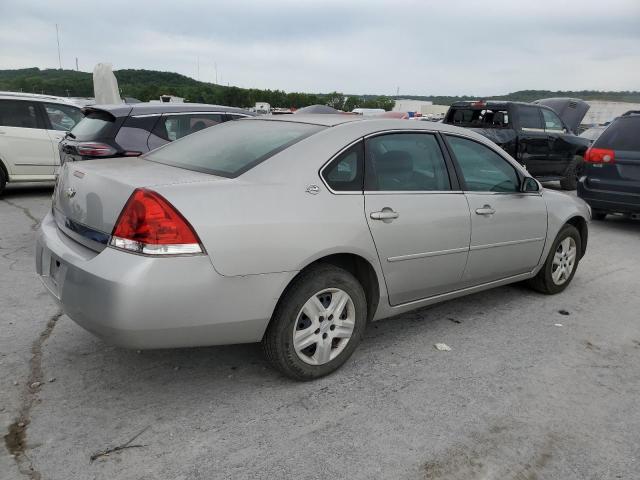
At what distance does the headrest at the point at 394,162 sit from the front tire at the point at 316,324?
731 mm

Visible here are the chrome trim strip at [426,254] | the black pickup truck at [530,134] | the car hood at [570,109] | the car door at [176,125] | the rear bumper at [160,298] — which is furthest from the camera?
the car hood at [570,109]

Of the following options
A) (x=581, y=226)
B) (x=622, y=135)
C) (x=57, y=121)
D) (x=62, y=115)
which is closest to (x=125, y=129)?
(x=57, y=121)

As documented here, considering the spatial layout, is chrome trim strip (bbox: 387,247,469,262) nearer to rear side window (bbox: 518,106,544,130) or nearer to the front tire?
the front tire

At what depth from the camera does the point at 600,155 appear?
26.0ft

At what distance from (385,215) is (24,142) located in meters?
7.77

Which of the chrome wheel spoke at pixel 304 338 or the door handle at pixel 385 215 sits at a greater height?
the door handle at pixel 385 215

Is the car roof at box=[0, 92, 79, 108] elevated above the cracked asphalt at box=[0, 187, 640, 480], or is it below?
above

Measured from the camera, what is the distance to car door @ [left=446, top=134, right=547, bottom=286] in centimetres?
385

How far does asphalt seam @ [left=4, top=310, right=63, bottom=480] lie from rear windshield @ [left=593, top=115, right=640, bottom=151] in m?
7.74

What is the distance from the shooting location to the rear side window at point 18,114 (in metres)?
8.69

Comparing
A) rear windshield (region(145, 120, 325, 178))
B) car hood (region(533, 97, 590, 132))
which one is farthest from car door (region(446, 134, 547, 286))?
car hood (region(533, 97, 590, 132))

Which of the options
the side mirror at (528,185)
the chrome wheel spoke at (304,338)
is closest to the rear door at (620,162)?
the side mirror at (528,185)

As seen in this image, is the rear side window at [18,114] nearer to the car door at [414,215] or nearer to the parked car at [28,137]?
the parked car at [28,137]

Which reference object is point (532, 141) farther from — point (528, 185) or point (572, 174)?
point (528, 185)
